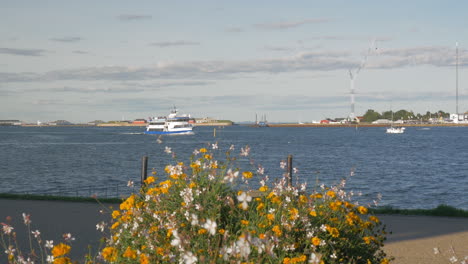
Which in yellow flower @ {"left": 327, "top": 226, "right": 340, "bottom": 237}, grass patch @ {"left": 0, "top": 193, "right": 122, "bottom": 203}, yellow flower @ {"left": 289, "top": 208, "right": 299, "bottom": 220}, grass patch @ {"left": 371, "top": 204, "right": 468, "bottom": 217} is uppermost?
yellow flower @ {"left": 289, "top": 208, "right": 299, "bottom": 220}

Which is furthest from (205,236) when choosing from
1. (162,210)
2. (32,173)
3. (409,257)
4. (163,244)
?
(32,173)

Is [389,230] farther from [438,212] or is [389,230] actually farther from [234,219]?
[234,219]

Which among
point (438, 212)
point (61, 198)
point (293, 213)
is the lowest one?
point (438, 212)

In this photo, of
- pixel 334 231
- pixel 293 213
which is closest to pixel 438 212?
pixel 334 231

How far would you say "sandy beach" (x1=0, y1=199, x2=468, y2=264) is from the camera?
10008 mm

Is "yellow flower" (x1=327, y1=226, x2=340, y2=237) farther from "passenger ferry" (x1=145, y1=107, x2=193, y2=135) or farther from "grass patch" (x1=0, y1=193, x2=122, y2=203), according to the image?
"passenger ferry" (x1=145, y1=107, x2=193, y2=135)

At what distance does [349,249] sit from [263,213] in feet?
4.14

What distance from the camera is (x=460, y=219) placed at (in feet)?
48.1

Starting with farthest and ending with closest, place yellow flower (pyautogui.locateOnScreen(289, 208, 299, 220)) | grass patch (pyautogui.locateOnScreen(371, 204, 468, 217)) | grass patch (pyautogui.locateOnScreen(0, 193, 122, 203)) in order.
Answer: grass patch (pyautogui.locateOnScreen(0, 193, 122, 203)) → grass patch (pyautogui.locateOnScreen(371, 204, 468, 217)) → yellow flower (pyautogui.locateOnScreen(289, 208, 299, 220))

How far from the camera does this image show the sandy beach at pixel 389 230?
10.0 m

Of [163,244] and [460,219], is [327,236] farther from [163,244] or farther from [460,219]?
[460,219]

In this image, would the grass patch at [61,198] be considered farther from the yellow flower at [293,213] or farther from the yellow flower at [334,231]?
the yellow flower at [334,231]

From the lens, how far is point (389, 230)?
41.0 feet

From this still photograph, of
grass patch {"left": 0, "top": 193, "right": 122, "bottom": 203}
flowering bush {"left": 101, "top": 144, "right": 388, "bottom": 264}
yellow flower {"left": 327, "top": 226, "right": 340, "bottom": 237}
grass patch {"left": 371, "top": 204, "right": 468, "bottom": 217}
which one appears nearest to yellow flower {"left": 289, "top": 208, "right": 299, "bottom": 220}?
flowering bush {"left": 101, "top": 144, "right": 388, "bottom": 264}
